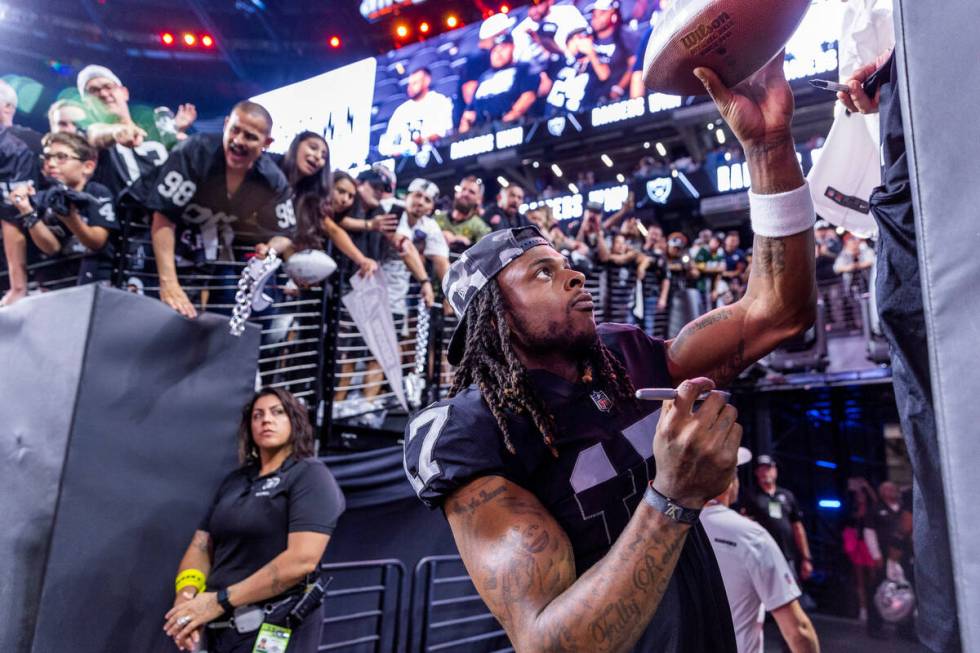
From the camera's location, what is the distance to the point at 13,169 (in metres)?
5.22

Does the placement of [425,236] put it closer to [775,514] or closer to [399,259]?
[399,259]

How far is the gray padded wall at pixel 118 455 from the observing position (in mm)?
3553

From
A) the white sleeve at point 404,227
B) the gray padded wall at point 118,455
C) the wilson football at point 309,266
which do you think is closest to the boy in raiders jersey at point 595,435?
the gray padded wall at point 118,455

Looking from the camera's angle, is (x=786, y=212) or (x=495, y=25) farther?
(x=495, y=25)

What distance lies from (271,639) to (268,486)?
2.44ft

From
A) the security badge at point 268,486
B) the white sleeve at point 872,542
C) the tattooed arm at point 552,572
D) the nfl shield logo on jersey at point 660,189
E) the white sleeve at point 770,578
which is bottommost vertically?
the white sleeve at point 872,542

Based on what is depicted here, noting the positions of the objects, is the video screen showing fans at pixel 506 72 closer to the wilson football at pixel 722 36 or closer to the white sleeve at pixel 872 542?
the white sleeve at pixel 872 542

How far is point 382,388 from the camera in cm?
653

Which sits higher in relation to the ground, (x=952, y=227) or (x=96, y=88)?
(x=96, y=88)

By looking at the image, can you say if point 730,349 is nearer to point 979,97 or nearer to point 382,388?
point 979,97

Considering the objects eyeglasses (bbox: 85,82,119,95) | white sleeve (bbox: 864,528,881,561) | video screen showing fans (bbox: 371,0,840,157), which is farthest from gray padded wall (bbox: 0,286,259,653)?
video screen showing fans (bbox: 371,0,840,157)

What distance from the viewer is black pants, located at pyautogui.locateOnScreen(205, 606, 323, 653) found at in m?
3.43

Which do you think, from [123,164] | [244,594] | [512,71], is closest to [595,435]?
[244,594]

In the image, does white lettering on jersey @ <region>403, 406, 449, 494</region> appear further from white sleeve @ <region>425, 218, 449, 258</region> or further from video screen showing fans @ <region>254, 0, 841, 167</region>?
video screen showing fans @ <region>254, 0, 841, 167</region>
